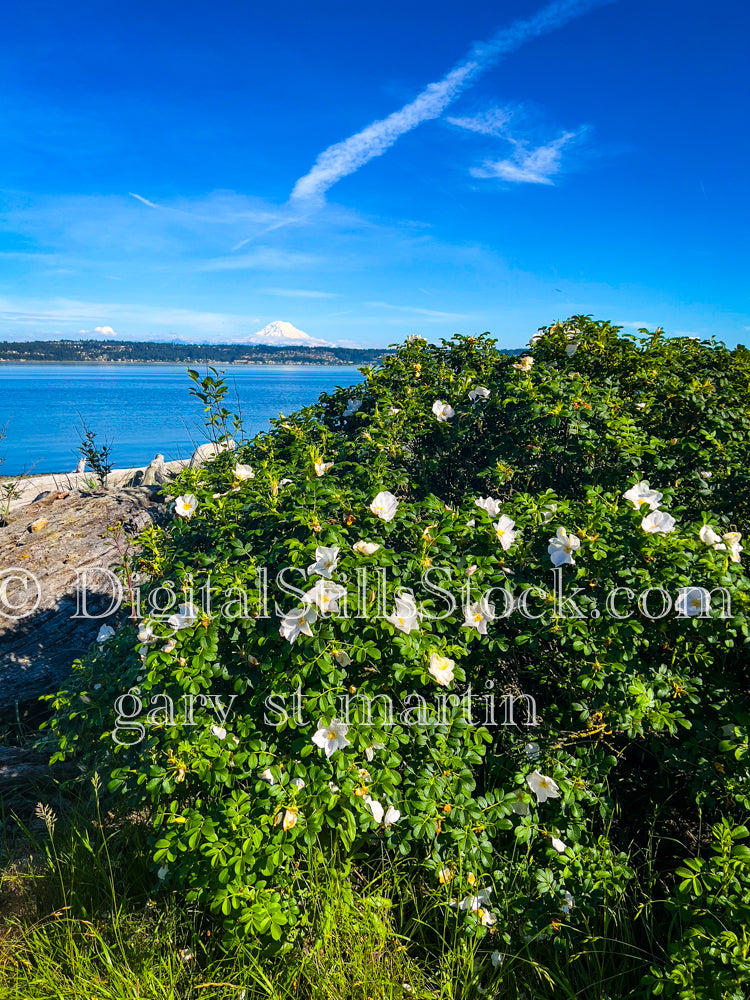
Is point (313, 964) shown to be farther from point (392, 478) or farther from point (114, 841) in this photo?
point (392, 478)

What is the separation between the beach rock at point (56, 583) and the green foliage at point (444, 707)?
1.83 meters

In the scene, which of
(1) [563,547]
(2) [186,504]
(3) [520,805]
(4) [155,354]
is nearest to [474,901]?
(3) [520,805]

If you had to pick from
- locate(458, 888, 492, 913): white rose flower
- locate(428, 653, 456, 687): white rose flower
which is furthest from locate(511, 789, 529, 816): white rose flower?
locate(428, 653, 456, 687): white rose flower

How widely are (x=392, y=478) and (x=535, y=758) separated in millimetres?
1262

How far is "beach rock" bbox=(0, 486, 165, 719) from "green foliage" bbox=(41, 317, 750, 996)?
183 centimetres

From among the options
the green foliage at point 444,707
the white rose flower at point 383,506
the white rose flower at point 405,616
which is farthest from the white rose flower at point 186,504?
the white rose flower at point 405,616

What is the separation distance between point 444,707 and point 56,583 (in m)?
4.04

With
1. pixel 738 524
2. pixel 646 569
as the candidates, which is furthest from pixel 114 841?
pixel 738 524

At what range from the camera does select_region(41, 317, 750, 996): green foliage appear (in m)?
1.89

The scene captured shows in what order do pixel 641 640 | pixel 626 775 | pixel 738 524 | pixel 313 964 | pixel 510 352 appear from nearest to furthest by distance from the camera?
pixel 313 964
pixel 641 640
pixel 626 775
pixel 738 524
pixel 510 352

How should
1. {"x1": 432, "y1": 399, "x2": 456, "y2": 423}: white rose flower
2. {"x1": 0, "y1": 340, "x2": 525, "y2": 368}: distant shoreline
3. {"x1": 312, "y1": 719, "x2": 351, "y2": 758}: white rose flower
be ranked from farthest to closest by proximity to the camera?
{"x1": 0, "y1": 340, "x2": 525, "y2": 368}: distant shoreline
{"x1": 432, "y1": 399, "x2": 456, "y2": 423}: white rose flower
{"x1": 312, "y1": 719, "x2": 351, "y2": 758}: white rose flower

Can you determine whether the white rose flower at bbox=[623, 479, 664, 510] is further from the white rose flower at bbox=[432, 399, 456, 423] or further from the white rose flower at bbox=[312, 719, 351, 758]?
the white rose flower at bbox=[312, 719, 351, 758]

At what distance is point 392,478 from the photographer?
258cm

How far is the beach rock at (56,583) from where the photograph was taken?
4.17 m
